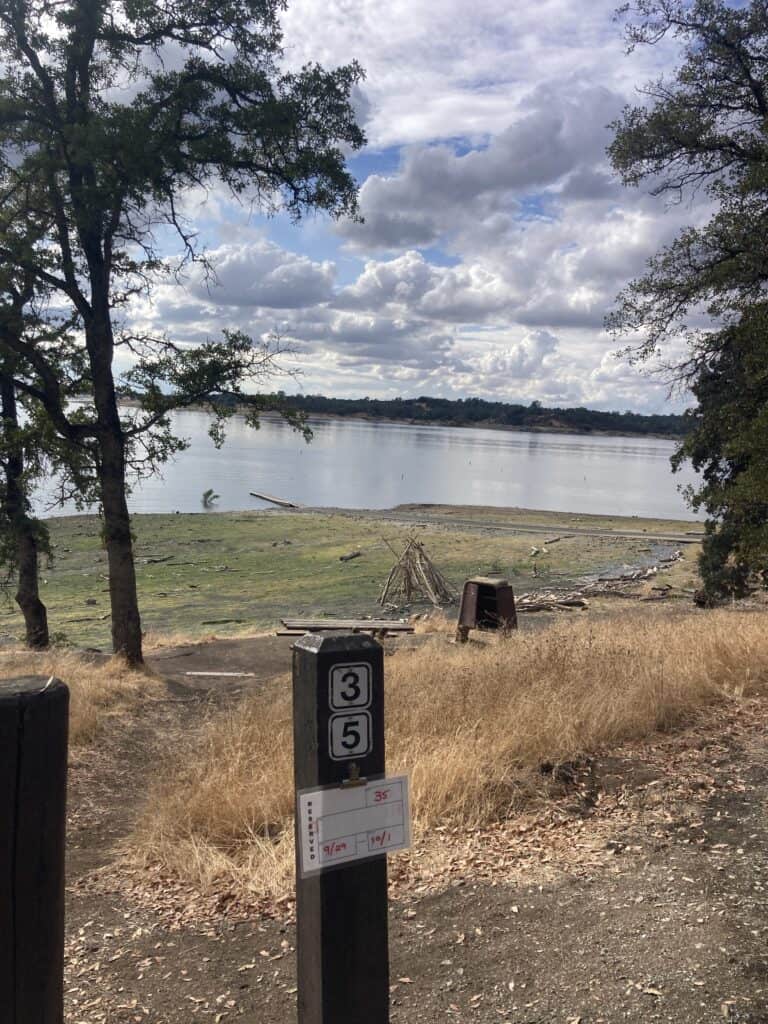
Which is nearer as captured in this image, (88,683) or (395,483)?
(88,683)

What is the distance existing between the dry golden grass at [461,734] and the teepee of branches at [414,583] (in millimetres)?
14876

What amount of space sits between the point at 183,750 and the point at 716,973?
575 cm

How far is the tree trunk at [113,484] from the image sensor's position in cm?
1205

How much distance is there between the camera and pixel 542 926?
3.76 m

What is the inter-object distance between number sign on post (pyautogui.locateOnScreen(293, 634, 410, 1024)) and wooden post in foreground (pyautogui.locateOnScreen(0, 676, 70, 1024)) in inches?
24.7

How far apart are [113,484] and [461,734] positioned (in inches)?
313

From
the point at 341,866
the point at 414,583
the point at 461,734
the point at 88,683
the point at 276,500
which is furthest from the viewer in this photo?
the point at 276,500

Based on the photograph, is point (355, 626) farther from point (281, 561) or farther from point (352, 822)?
point (281, 561)

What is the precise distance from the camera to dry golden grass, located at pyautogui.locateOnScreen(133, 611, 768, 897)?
4.95 m

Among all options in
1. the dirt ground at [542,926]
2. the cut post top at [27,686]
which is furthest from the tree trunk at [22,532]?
the cut post top at [27,686]

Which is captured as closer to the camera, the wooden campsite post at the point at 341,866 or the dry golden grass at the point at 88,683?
the wooden campsite post at the point at 341,866

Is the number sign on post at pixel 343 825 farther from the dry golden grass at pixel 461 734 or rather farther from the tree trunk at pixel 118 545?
the tree trunk at pixel 118 545

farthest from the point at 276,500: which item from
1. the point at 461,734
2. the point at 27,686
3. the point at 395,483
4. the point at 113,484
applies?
the point at 27,686

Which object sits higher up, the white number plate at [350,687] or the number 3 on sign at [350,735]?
the white number plate at [350,687]
